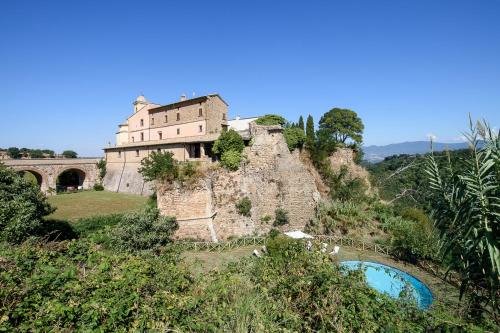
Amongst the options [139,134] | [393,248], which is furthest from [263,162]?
[139,134]

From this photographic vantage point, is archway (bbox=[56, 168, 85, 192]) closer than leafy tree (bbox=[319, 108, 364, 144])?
No

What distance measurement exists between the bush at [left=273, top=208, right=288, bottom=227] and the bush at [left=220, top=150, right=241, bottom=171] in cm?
528

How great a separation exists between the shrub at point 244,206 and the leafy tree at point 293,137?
21.6 ft

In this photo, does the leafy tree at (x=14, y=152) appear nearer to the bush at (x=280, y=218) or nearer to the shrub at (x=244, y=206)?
the shrub at (x=244, y=206)

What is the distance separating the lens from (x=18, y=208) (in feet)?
43.2

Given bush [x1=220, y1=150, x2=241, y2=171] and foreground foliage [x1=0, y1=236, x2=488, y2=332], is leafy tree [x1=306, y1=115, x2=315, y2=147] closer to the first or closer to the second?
bush [x1=220, y1=150, x2=241, y2=171]

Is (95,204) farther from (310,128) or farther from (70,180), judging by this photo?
(310,128)

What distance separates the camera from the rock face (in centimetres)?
2031

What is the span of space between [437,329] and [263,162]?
18.1 meters

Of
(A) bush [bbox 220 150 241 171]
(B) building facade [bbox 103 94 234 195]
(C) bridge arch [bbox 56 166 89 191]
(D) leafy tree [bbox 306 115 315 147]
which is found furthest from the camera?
(C) bridge arch [bbox 56 166 89 191]

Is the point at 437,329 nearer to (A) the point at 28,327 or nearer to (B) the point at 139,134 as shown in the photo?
(A) the point at 28,327

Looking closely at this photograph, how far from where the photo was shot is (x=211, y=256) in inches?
697

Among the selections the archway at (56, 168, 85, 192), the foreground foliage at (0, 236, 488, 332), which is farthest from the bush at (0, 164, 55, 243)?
the archway at (56, 168, 85, 192)

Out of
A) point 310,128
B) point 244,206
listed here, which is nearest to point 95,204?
point 244,206
